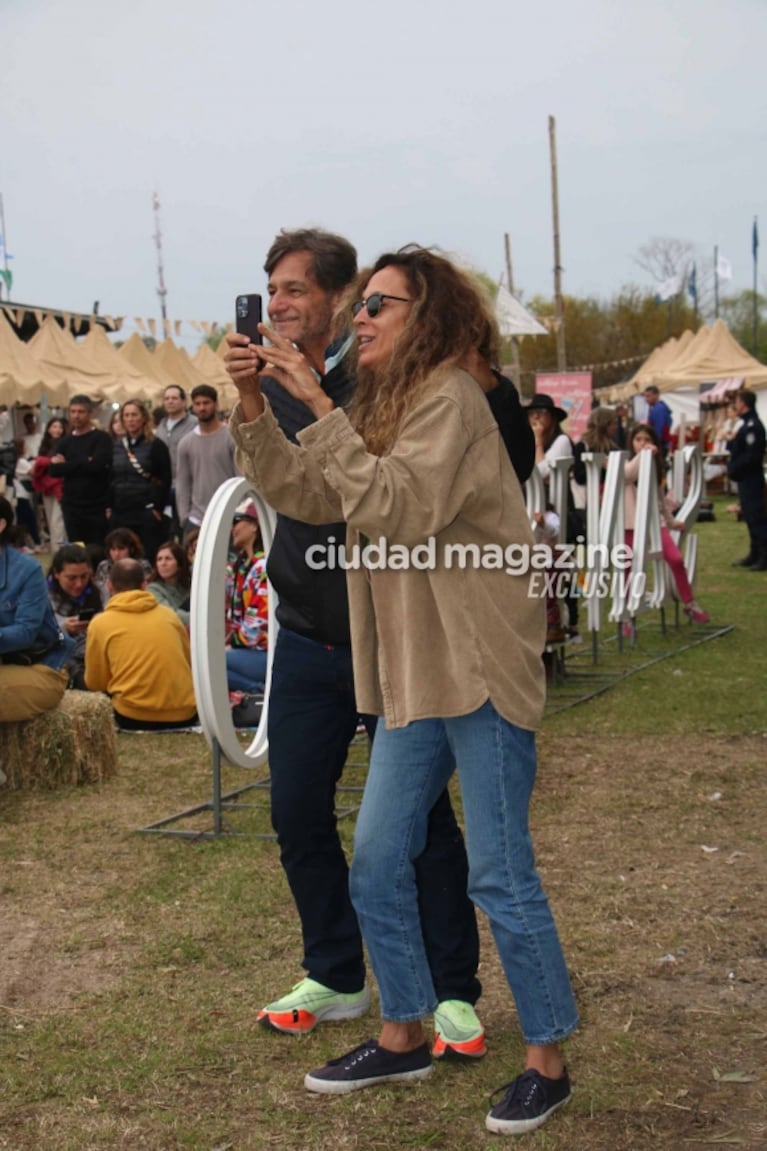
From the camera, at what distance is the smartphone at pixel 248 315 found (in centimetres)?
349

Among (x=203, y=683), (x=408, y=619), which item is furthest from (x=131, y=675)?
(x=408, y=619)

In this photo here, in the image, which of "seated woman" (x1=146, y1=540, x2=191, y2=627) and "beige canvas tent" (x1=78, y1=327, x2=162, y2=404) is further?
"beige canvas tent" (x1=78, y1=327, x2=162, y2=404)

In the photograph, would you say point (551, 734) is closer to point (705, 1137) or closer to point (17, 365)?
point (705, 1137)

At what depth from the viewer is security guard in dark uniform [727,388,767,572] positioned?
703 inches

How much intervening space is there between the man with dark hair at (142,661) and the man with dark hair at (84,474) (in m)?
5.50

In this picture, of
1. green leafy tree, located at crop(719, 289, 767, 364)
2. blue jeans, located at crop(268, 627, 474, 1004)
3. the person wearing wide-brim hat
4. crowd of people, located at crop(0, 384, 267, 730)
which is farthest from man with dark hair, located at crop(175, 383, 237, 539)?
green leafy tree, located at crop(719, 289, 767, 364)

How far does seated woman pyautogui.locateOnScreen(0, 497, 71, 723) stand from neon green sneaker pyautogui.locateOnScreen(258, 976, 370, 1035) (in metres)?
3.41

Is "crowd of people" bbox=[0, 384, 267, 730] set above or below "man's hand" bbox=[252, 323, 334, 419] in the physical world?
below

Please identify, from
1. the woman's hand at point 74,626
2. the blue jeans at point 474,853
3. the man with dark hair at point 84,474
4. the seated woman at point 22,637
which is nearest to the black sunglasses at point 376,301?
the blue jeans at point 474,853

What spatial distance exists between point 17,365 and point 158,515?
9.80 metres

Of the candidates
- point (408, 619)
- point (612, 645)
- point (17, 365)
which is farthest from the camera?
point (17, 365)

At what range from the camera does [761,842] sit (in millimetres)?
5777

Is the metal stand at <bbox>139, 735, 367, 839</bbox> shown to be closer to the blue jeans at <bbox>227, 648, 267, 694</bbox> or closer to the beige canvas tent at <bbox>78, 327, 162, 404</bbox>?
the blue jeans at <bbox>227, 648, 267, 694</bbox>

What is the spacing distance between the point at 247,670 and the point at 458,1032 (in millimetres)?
5416
